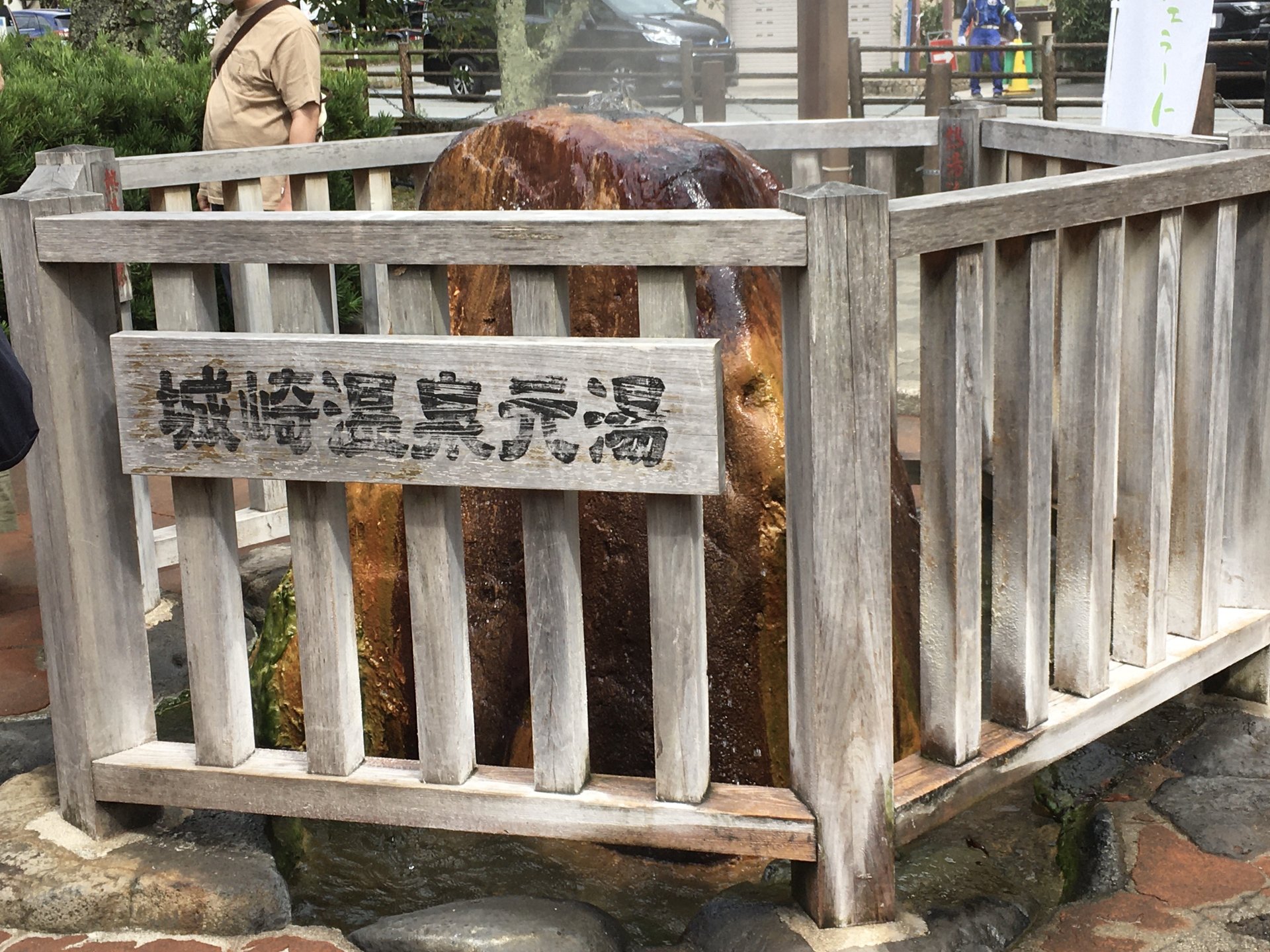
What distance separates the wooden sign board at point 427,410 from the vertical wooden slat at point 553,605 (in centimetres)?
8

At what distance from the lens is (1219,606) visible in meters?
3.28

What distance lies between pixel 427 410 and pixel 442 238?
283mm

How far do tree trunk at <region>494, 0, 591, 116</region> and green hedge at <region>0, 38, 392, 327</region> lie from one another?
3.08 meters

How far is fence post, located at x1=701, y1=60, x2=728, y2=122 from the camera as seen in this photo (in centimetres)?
1206

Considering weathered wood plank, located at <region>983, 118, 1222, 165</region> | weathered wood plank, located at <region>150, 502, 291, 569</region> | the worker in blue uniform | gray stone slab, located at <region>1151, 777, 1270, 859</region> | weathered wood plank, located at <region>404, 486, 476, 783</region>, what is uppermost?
the worker in blue uniform

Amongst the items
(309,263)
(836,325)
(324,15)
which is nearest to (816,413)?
(836,325)

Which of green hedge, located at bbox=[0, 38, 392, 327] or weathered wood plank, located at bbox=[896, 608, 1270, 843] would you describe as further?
green hedge, located at bbox=[0, 38, 392, 327]

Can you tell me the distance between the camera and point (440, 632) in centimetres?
255

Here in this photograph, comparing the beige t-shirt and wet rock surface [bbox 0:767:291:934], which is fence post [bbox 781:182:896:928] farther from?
the beige t-shirt

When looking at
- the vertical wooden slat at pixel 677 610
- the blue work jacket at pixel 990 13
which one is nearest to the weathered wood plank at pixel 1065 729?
the vertical wooden slat at pixel 677 610

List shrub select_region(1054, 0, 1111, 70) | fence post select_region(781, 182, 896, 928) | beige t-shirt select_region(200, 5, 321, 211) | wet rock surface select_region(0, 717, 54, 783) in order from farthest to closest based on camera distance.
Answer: shrub select_region(1054, 0, 1111, 70) → beige t-shirt select_region(200, 5, 321, 211) → wet rock surface select_region(0, 717, 54, 783) → fence post select_region(781, 182, 896, 928)

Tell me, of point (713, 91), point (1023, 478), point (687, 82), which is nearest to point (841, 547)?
point (1023, 478)

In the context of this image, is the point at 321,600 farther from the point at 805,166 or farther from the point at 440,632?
the point at 805,166

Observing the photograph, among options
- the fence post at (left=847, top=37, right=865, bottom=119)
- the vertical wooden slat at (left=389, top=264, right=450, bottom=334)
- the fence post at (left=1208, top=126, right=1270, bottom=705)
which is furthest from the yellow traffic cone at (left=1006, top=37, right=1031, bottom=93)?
the vertical wooden slat at (left=389, top=264, right=450, bottom=334)
